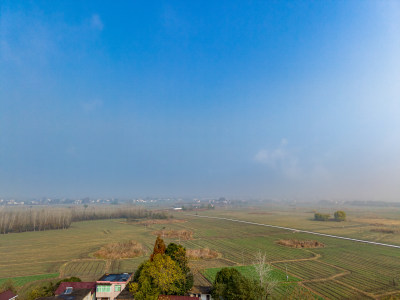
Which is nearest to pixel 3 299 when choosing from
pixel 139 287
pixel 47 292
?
pixel 47 292

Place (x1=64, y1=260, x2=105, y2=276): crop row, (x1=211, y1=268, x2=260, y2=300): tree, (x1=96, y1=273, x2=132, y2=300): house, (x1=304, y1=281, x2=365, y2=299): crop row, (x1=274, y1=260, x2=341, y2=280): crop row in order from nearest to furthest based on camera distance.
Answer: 1. (x1=211, y1=268, x2=260, y2=300): tree
2. (x1=96, y1=273, x2=132, y2=300): house
3. (x1=304, y1=281, x2=365, y2=299): crop row
4. (x1=274, y1=260, x2=341, y2=280): crop row
5. (x1=64, y1=260, x2=105, y2=276): crop row

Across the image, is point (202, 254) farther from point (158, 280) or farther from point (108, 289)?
point (158, 280)

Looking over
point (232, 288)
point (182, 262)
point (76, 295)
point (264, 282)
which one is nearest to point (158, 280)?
point (182, 262)

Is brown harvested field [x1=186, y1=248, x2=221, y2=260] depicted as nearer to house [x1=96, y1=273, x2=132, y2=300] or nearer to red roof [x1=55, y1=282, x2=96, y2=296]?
house [x1=96, y1=273, x2=132, y2=300]

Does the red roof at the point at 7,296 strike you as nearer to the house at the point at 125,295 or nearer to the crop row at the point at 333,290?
the house at the point at 125,295

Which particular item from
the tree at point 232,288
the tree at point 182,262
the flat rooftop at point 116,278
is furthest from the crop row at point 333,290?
the flat rooftop at point 116,278

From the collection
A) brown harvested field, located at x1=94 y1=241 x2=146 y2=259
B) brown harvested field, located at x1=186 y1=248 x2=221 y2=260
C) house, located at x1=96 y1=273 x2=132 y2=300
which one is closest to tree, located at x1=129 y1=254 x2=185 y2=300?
house, located at x1=96 y1=273 x2=132 y2=300

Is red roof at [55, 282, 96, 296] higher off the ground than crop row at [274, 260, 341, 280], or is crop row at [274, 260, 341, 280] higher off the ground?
red roof at [55, 282, 96, 296]

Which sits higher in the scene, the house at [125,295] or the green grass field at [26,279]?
the house at [125,295]

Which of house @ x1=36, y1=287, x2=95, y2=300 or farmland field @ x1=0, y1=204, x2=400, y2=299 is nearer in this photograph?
house @ x1=36, y1=287, x2=95, y2=300
